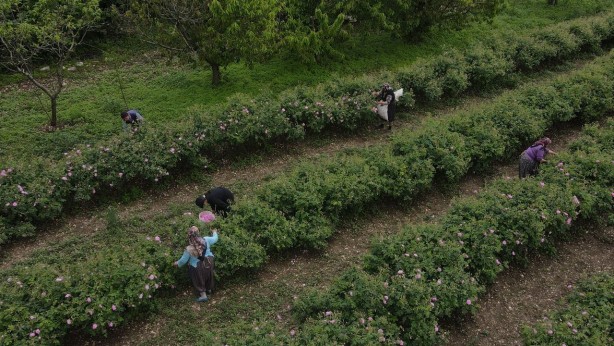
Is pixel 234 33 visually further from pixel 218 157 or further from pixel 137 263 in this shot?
pixel 137 263

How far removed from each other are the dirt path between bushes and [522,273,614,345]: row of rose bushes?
1.20ft

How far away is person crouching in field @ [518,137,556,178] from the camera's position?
443 inches

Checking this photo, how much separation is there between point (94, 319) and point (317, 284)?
3.69 metres

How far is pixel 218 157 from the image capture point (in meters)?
12.5

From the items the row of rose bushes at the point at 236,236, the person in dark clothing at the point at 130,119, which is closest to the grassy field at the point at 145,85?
the person in dark clothing at the point at 130,119

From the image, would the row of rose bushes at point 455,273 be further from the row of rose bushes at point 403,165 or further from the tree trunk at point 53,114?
the tree trunk at point 53,114

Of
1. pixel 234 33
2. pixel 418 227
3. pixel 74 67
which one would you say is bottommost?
pixel 74 67

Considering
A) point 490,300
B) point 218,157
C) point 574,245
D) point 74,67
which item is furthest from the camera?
point 74,67

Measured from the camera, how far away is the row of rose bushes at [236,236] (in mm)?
7613

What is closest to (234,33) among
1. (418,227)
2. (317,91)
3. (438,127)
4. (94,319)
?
(317,91)

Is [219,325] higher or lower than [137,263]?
lower

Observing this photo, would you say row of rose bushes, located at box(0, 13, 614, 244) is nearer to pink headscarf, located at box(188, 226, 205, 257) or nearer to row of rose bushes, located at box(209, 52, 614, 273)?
row of rose bushes, located at box(209, 52, 614, 273)

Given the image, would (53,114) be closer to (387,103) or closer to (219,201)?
(219,201)

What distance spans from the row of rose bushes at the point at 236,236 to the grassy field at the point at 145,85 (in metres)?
3.79
